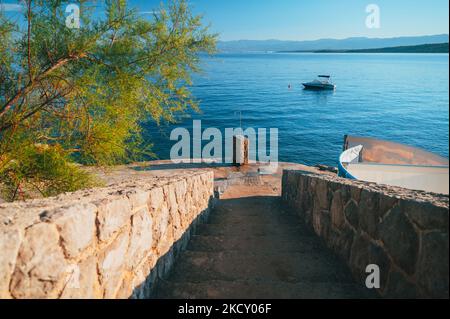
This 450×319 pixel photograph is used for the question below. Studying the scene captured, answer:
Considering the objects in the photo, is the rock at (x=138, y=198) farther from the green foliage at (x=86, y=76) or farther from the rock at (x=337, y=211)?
the green foliage at (x=86, y=76)

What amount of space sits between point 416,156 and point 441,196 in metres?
13.7

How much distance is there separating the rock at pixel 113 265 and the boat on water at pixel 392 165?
6.14m

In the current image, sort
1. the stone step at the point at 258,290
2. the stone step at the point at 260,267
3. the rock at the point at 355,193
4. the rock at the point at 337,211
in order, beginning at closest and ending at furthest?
the stone step at the point at 258,290 → the rock at the point at 355,193 → the stone step at the point at 260,267 → the rock at the point at 337,211

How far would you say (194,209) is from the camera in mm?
6086

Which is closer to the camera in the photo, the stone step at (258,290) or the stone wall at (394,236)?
the stone wall at (394,236)

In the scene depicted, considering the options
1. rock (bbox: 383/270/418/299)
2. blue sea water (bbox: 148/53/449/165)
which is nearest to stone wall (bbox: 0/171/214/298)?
rock (bbox: 383/270/418/299)

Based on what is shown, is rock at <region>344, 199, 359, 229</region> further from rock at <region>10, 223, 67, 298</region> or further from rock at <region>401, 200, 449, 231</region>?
rock at <region>10, 223, 67, 298</region>

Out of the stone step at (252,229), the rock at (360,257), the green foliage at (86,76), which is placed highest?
the green foliage at (86,76)

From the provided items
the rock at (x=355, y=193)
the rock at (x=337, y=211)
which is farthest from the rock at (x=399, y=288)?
the rock at (x=337, y=211)

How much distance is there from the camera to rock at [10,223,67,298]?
170 centimetres

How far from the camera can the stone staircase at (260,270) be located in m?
3.15

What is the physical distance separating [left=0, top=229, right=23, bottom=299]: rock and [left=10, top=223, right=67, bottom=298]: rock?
0.9 inches

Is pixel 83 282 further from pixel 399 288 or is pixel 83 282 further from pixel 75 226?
pixel 399 288
